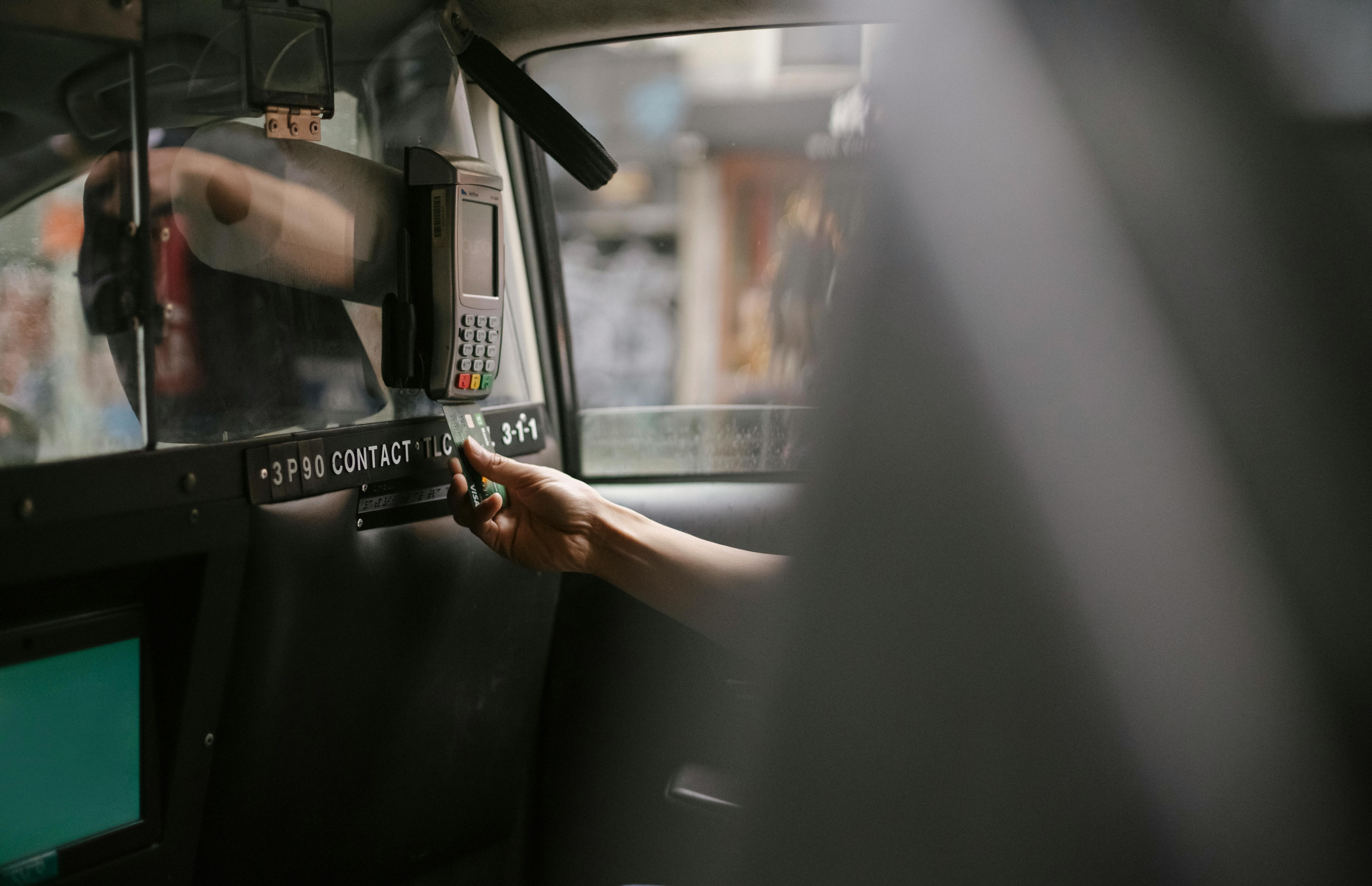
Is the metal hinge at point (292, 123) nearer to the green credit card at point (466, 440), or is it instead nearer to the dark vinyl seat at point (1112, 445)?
the green credit card at point (466, 440)

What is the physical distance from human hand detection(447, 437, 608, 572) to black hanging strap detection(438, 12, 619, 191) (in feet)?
1.50

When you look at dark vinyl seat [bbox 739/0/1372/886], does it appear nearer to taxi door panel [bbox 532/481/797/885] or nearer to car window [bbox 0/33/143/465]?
car window [bbox 0/33/143/465]

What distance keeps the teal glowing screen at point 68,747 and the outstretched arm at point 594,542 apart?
46cm

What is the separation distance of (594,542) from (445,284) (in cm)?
40

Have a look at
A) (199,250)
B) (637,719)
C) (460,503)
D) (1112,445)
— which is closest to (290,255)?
(199,250)

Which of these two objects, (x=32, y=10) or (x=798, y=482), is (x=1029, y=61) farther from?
(x=32, y=10)

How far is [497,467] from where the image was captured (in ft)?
4.73

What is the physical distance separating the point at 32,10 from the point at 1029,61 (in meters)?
0.90

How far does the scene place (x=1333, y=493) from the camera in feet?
1.31

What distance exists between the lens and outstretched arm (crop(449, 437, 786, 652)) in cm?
137

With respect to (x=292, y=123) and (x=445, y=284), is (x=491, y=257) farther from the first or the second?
(x=292, y=123)

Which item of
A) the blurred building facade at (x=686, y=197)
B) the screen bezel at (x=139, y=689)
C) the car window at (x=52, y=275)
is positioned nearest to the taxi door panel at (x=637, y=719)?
the screen bezel at (x=139, y=689)

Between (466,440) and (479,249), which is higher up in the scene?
(479,249)

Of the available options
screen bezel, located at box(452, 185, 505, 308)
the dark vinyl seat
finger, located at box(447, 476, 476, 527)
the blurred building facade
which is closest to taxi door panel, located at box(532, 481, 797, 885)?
finger, located at box(447, 476, 476, 527)
